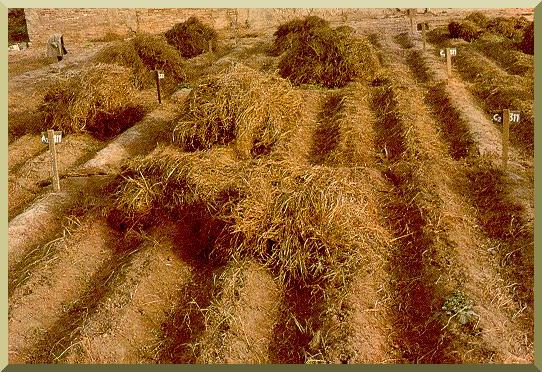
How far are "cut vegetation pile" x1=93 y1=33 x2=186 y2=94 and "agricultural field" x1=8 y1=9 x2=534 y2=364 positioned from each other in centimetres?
232

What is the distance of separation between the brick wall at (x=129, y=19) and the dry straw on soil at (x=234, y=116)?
14615 mm

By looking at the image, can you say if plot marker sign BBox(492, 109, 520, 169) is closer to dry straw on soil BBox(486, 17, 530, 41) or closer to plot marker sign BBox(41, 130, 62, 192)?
plot marker sign BBox(41, 130, 62, 192)

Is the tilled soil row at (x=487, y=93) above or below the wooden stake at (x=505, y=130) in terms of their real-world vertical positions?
below

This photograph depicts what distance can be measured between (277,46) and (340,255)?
1365cm

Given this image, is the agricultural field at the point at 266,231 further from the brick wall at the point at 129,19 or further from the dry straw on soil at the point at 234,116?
the brick wall at the point at 129,19

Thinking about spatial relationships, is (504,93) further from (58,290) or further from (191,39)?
(191,39)

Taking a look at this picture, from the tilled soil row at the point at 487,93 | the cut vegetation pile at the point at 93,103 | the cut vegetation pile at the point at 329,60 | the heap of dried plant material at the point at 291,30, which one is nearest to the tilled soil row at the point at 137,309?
the cut vegetation pile at the point at 93,103

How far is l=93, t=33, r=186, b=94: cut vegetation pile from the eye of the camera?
44.5 feet

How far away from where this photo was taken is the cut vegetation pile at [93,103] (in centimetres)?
1033

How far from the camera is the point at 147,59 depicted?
46.4 feet

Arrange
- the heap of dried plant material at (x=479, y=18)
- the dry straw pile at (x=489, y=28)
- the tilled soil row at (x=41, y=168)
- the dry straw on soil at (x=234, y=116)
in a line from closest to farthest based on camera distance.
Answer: the tilled soil row at (x=41, y=168) → the dry straw on soil at (x=234, y=116) → the dry straw pile at (x=489, y=28) → the heap of dried plant material at (x=479, y=18)

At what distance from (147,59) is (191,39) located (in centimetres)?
513

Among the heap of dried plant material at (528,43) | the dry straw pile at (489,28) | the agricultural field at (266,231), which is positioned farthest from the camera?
the dry straw pile at (489,28)

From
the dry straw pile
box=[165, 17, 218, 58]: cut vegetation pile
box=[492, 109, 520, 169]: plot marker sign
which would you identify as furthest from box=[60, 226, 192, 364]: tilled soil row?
the dry straw pile
